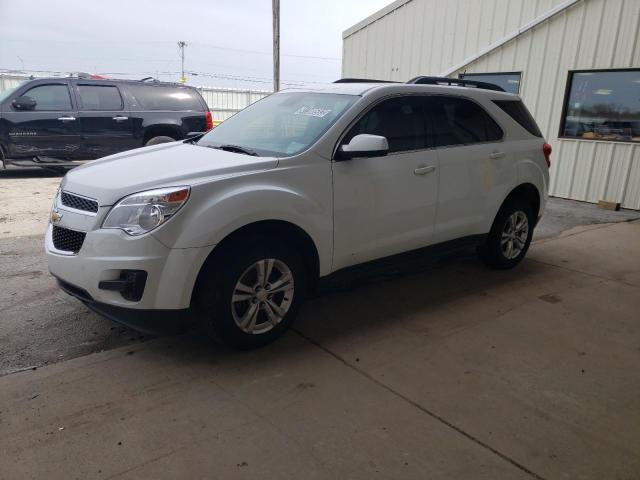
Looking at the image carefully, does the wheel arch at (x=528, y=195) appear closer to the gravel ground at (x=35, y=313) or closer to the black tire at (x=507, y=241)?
the black tire at (x=507, y=241)

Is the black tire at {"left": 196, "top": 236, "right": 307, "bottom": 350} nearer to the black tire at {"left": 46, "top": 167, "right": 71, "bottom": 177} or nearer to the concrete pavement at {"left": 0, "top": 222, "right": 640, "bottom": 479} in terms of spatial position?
the concrete pavement at {"left": 0, "top": 222, "right": 640, "bottom": 479}

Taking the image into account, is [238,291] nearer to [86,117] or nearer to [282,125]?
[282,125]

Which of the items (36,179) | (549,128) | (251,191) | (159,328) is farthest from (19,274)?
(549,128)

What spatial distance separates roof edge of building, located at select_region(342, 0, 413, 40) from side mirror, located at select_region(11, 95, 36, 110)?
25.1ft

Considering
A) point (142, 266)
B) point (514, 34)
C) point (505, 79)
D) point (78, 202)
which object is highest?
point (514, 34)

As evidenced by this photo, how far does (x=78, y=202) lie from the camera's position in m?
3.34

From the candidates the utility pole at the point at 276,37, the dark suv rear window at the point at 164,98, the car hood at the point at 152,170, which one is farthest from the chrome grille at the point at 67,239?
the utility pole at the point at 276,37

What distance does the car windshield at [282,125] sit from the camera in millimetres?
3779

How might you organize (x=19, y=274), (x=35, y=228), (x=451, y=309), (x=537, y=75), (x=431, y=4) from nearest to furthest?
(x=451, y=309) → (x=19, y=274) → (x=35, y=228) → (x=537, y=75) → (x=431, y=4)

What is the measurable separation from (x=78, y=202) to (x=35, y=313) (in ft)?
3.94

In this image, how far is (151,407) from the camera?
9.34ft

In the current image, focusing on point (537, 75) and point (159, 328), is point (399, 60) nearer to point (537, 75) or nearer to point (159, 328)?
point (537, 75)

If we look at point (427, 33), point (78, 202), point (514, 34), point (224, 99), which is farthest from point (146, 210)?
point (224, 99)

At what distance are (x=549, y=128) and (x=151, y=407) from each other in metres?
9.14
